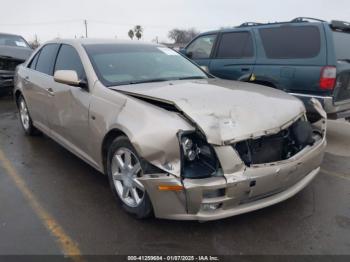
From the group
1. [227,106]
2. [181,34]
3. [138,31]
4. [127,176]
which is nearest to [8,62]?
[127,176]

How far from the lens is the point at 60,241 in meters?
2.93

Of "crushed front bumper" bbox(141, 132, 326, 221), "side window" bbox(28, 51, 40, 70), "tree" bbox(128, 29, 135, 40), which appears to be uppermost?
"side window" bbox(28, 51, 40, 70)

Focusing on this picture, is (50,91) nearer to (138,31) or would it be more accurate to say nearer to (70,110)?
(70,110)

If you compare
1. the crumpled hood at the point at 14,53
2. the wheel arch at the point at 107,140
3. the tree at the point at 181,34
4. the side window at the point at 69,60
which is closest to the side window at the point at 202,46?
the side window at the point at 69,60

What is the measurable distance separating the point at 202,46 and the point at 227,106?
453 cm

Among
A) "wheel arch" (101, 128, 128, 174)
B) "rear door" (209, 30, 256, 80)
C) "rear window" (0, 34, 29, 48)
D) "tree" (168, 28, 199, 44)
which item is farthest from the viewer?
"tree" (168, 28, 199, 44)

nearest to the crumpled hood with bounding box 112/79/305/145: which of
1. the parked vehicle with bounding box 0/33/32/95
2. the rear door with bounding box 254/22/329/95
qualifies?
the rear door with bounding box 254/22/329/95

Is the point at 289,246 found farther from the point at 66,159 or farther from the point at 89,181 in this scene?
the point at 66,159

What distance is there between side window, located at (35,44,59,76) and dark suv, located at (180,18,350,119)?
6.90 ft

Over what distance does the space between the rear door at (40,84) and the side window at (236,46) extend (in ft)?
10.3

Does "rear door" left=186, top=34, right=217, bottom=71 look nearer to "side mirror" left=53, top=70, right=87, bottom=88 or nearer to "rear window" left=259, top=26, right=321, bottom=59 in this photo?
"rear window" left=259, top=26, right=321, bottom=59

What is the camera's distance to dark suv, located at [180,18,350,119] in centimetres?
510

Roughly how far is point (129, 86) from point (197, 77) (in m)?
1.06

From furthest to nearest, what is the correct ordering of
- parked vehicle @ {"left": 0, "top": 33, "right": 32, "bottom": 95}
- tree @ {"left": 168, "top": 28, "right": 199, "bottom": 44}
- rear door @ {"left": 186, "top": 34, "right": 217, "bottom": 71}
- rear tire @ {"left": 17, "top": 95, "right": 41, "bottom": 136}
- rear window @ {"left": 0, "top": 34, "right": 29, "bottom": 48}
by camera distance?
tree @ {"left": 168, "top": 28, "right": 199, "bottom": 44}
rear window @ {"left": 0, "top": 34, "right": 29, "bottom": 48}
parked vehicle @ {"left": 0, "top": 33, "right": 32, "bottom": 95}
rear door @ {"left": 186, "top": 34, "right": 217, "bottom": 71}
rear tire @ {"left": 17, "top": 95, "right": 41, "bottom": 136}
